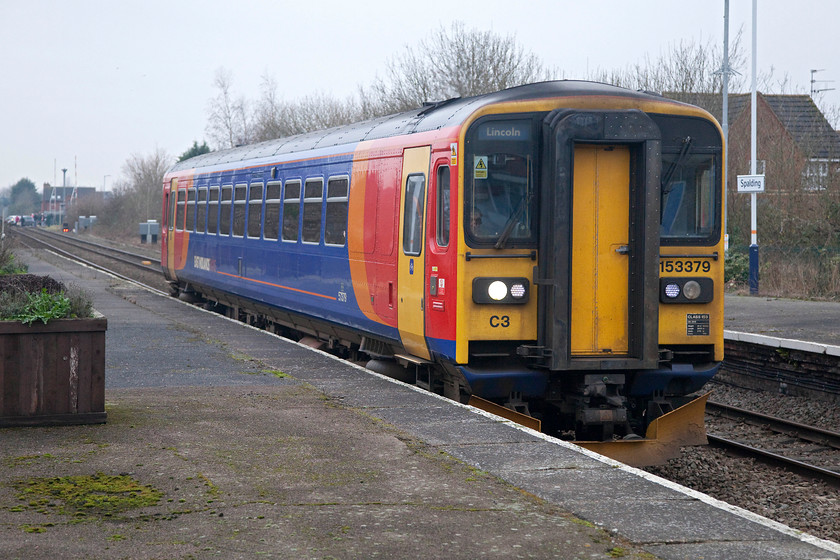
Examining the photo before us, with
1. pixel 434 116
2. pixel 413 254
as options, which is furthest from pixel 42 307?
pixel 434 116

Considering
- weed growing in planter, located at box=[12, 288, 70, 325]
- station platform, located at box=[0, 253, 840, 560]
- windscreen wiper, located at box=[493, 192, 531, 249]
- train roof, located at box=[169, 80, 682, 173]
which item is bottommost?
station platform, located at box=[0, 253, 840, 560]

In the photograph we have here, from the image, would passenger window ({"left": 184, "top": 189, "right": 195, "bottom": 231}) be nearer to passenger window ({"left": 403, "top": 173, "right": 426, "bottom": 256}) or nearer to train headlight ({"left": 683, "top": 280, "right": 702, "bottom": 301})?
passenger window ({"left": 403, "top": 173, "right": 426, "bottom": 256})

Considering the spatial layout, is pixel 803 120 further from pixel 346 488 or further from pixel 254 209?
pixel 346 488

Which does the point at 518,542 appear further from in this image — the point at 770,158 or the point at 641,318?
the point at 770,158

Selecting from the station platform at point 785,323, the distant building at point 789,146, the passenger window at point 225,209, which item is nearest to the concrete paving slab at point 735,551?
the station platform at point 785,323

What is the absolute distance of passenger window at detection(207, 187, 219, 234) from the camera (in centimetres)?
1768

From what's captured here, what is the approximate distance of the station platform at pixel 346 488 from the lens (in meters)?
4.84

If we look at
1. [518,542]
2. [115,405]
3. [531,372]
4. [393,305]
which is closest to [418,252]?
[393,305]

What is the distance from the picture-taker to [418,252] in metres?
9.09

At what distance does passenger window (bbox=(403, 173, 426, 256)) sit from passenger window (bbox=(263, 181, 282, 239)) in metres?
4.78

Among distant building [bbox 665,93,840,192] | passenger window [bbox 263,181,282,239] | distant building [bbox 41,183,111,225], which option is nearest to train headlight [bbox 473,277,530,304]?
passenger window [bbox 263,181,282,239]

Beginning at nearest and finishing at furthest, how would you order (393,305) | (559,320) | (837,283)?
(559,320)
(393,305)
(837,283)

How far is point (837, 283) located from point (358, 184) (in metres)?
13.9

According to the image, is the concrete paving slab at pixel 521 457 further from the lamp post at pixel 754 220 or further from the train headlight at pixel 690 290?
the lamp post at pixel 754 220
